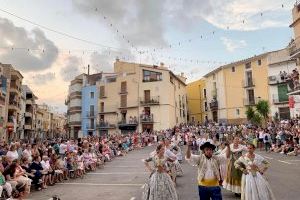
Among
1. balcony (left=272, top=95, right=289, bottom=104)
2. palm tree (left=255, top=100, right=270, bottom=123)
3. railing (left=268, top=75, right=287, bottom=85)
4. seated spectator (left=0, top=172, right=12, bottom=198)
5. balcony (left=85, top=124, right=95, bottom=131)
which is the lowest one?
seated spectator (left=0, top=172, right=12, bottom=198)

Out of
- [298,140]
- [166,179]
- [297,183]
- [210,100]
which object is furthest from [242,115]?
[166,179]

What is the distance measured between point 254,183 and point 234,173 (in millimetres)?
2687

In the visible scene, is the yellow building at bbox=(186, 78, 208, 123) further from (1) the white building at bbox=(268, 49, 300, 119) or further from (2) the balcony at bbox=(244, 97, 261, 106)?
(1) the white building at bbox=(268, 49, 300, 119)

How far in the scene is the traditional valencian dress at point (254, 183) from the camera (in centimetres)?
724

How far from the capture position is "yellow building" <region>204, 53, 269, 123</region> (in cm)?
5088

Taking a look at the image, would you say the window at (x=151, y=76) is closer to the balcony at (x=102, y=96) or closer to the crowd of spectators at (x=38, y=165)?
the balcony at (x=102, y=96)

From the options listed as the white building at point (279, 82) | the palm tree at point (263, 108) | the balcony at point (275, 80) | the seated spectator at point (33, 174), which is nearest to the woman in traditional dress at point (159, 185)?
the seated spectator at point (33, 174)

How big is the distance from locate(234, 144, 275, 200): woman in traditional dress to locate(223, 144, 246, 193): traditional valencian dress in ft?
7.44

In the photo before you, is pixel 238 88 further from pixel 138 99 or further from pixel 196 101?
pixel 138 99

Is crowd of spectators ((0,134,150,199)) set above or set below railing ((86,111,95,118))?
below

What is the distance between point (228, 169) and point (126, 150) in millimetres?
23849

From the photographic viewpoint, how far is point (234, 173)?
10023 millimetres

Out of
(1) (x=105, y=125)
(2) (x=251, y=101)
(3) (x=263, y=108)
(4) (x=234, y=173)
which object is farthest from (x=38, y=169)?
(1) (x=105, y=125)

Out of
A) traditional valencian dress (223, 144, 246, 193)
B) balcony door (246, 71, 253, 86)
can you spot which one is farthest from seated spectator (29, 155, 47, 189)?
balcony door (246, 71, 253, 86)
